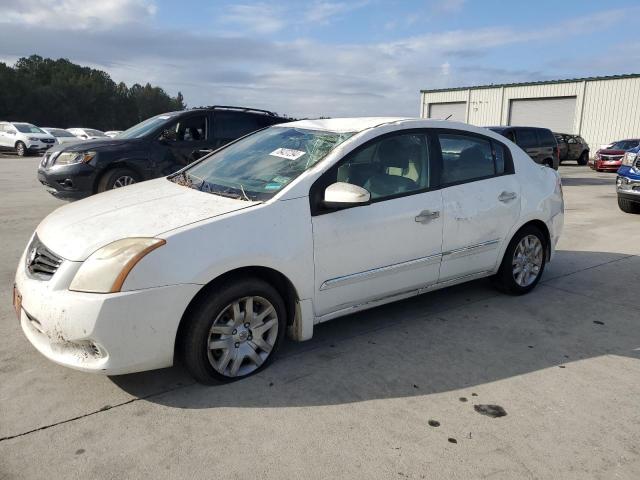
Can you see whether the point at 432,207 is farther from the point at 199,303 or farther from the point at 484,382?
the point at 199,303

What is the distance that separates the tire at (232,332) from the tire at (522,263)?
2357 millimetres

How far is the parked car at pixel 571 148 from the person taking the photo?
2483 centimetres

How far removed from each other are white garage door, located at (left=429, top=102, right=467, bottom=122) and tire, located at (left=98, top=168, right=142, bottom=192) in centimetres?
3375

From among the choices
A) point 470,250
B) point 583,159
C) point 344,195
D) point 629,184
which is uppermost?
point 344,195

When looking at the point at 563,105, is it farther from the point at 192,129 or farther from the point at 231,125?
the point at 192,129

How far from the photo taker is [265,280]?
3.30 meters

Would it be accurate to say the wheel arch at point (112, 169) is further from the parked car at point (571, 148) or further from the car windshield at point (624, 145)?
the parked car at point (571, 148)

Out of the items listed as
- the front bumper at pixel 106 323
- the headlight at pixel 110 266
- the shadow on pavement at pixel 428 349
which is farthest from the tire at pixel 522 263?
the headlight at pixel 110 266

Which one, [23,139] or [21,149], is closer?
[23,139]

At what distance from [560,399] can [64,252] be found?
9.73 ft

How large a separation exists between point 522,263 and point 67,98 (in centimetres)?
7455

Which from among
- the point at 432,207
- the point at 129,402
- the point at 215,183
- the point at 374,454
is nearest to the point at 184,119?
the point at 215,183

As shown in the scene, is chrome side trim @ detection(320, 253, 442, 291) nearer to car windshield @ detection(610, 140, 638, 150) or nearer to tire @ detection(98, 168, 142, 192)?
tire @ detection(98, 168, 142, 192)

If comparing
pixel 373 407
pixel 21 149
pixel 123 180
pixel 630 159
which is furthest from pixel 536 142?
pixel 21 149
